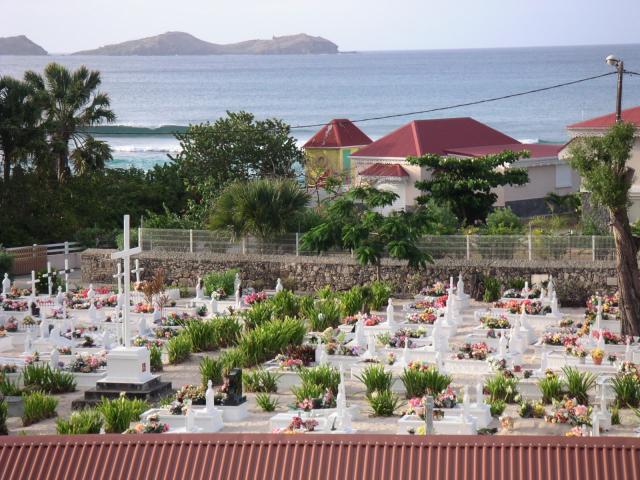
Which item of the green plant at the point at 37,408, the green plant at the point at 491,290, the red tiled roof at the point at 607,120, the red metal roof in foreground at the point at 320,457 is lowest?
the green plant at the point at 37,408

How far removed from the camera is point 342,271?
3356cm

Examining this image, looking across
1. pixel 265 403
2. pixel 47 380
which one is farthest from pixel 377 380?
pixel 47 380

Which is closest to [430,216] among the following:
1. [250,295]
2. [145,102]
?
[250,295]

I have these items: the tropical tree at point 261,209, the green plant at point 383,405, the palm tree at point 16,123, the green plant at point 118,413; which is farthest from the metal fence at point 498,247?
the green plant at point 118,413

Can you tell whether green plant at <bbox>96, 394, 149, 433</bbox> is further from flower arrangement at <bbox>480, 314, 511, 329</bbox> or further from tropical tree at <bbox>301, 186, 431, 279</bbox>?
tropical tree at <bbox>301, 186, 431, 279</bbox>

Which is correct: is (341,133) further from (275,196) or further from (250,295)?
(250,295)

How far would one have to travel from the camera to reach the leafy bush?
32312 mm

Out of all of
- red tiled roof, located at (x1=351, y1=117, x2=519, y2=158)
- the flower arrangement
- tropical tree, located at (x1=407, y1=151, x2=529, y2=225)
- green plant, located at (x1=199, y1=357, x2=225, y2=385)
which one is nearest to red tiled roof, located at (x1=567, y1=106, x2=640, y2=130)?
tropical tree, located at (x1=407, y1=151, x2=529, y2=225)

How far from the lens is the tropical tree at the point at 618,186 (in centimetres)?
2528

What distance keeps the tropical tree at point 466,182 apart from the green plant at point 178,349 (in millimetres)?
15627

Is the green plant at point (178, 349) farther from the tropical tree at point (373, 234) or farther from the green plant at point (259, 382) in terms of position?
the tropical tree at point (373, 234)

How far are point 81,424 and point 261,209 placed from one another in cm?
1612

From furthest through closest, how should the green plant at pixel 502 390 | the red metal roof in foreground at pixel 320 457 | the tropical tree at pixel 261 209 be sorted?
the tropical tree at pixel 261 209 → the green plant at pixel 502 390 → the red metal roof in foreground at pixel 320 457

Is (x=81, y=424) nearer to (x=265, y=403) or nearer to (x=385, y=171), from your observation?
(x=265, y=403)
